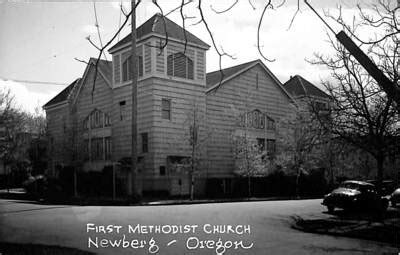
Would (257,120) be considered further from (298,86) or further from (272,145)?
(298,86)

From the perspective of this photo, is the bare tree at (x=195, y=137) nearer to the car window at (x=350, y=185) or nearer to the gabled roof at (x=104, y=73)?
the gabled roof at (x=104, y=73)

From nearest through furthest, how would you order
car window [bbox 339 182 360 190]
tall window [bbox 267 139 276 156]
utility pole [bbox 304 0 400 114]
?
utility pole [bbox 304 0 400 114]
car window [bbox 339 182 360 190]
tall window [bbox 267 139 276 156]

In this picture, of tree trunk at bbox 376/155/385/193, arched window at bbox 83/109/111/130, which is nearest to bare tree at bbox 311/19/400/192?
tree trunk at bbox 376/155/385/193

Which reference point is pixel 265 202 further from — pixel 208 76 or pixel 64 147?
pixel 64 147

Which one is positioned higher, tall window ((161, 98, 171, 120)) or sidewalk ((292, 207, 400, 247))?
tall window ((161, 98, 171, 120))

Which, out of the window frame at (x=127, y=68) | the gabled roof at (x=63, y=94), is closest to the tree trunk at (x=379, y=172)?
the window frame at (x=127, y=68)

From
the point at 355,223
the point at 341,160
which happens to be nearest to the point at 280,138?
the point at 341,160

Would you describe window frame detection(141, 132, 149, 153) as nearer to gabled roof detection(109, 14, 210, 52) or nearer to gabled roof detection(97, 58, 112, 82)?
gabled roof detection(97, 58, 112, 82)

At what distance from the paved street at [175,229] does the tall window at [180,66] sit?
6.70 ft

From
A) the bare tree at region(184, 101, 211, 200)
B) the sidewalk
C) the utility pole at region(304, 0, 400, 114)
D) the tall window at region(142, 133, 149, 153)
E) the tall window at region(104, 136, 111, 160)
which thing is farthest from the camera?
the bare tree at region(184, 101, 211, 200)

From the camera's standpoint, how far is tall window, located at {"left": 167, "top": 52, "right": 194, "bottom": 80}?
17.5ft

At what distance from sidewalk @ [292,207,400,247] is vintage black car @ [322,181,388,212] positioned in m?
0.16

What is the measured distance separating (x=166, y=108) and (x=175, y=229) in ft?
6.03

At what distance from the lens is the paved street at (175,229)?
4.76 meters
